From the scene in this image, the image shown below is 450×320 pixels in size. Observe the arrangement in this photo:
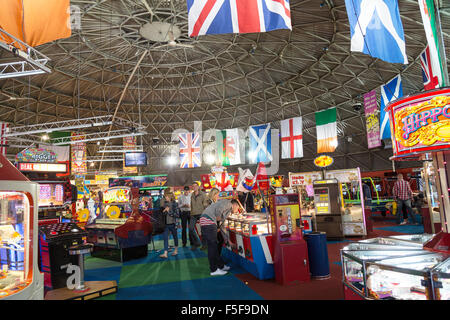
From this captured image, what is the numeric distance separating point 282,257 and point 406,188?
8.05 meters

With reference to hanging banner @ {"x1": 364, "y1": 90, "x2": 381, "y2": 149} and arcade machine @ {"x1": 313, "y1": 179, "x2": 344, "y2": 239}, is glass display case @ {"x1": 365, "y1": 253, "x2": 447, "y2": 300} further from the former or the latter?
hanging banner @ {"x1": 364, "y1": 90, "x2": 381, "y2": 149}

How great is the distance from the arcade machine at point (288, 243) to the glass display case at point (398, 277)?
2311 millimetres

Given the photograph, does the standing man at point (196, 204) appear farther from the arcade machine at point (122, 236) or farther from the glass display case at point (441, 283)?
the glass display case at point (441, 283)

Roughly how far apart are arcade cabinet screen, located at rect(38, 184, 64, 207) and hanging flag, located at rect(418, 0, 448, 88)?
8.56 metres

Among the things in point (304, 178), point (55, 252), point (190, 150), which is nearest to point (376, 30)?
point (55, 252)

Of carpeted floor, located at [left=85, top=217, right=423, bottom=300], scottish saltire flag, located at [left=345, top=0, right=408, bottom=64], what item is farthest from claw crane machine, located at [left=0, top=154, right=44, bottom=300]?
scottish saltire flag, located at [left=345, top=0, right=408, bottom=64]

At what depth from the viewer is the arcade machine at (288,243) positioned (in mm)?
4824

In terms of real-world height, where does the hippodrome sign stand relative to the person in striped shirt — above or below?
above

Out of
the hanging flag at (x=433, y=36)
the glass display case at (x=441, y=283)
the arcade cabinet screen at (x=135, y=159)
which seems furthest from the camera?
the arcade cabinet screen at (x=135, y=159)

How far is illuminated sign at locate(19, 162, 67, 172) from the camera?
791 centimetres

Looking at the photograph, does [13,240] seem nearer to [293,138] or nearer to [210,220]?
[210,220]

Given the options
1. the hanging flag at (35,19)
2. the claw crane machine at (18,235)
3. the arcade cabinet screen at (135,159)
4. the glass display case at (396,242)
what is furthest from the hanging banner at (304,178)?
the arcade cabinet screen at (135,159)

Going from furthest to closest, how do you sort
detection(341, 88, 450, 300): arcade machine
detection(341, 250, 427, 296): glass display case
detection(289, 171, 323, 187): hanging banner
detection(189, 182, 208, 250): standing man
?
1. detection(289, 171, 323, 187): hanging banner
2. detection(189, 182, 208, 250): standing man
3. detection(341, 250, 427, 296): glass display case
4. detection(341, 88, 450, 300): arcade machine
